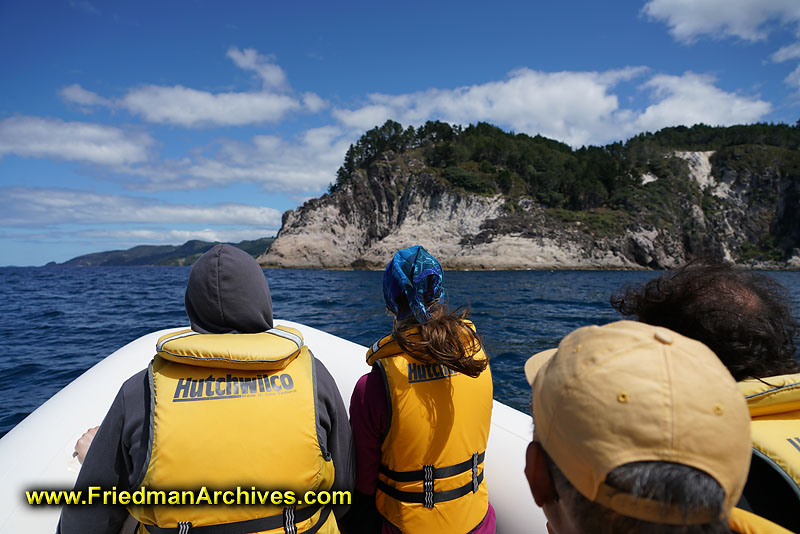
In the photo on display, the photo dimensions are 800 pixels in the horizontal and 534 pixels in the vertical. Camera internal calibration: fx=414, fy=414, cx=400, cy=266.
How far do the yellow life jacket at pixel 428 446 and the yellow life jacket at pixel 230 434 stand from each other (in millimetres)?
355

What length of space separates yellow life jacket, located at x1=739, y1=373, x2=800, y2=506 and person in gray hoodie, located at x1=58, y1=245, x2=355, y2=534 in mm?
1226

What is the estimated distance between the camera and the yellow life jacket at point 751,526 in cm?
78

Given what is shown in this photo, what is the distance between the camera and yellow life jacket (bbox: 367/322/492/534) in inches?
65.2

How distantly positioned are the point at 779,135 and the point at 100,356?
89.6 meters

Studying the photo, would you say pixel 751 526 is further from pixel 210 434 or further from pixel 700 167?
pixel 700 167

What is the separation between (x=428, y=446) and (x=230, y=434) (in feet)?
2.56

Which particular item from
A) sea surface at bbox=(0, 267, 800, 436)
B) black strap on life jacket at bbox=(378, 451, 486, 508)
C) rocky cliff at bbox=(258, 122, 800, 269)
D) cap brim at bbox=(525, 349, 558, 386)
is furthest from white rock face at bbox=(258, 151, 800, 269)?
cap brim at bbox=(525, 349, 558, 386)

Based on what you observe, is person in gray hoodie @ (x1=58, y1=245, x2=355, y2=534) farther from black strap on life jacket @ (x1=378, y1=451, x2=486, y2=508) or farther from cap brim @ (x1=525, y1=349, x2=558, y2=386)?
cap brim @ (x1=525, y1=349, x2=558, y2=386)

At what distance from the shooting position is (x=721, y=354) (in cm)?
121

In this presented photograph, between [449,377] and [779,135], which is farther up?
[779,135]

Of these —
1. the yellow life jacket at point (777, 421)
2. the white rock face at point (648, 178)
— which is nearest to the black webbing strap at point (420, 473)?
the yellow life jacket at point (777, 421)

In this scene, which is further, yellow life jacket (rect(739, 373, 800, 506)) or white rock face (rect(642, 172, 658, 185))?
white rock face (rect(642, 172, 658, 185))

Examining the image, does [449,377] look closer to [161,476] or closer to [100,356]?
[161,476]

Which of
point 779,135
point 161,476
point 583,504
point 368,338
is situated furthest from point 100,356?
point 779,135
